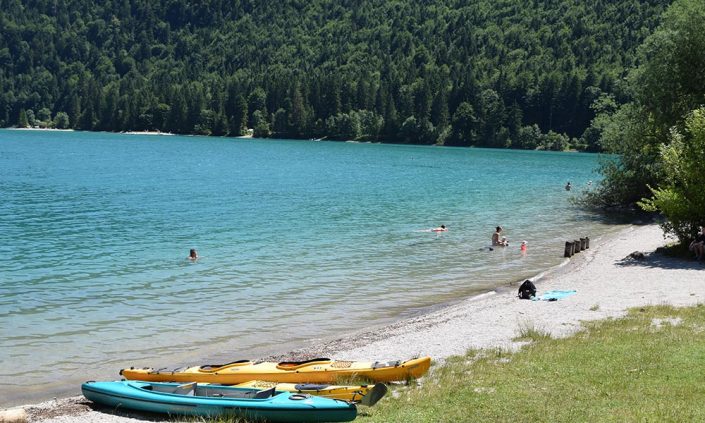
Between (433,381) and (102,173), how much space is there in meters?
82.6

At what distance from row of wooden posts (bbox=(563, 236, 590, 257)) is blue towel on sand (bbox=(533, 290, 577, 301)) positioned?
12448mm

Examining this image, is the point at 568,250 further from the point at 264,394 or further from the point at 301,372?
the point at 264,394

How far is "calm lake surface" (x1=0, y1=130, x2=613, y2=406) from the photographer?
23.2 meters

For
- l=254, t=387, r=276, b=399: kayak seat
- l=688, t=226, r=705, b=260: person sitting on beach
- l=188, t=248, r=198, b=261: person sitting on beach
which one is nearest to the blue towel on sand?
l=688, t=226, r=705, b=260: person sitting on beach

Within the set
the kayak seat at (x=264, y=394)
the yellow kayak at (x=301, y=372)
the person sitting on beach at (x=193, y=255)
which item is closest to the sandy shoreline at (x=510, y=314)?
the yellow kayak at (x=301, y=372)

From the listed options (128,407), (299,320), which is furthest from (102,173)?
(128,407)

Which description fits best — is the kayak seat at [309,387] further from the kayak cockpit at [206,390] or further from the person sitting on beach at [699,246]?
the person sitting on beach at [699,246]

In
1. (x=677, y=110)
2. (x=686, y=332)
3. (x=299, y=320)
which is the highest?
(x=677, y=110)

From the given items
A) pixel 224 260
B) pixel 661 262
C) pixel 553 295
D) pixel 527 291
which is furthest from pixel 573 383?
pixel 224 260

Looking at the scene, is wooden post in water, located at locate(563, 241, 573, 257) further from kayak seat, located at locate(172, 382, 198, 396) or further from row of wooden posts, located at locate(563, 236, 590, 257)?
kayak seat, located at locate(172, 382, 198, 396)

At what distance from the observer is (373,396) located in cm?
1530

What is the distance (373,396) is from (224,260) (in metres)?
23.3

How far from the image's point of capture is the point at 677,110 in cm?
4831

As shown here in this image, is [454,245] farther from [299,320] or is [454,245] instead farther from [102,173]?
[102,173]
